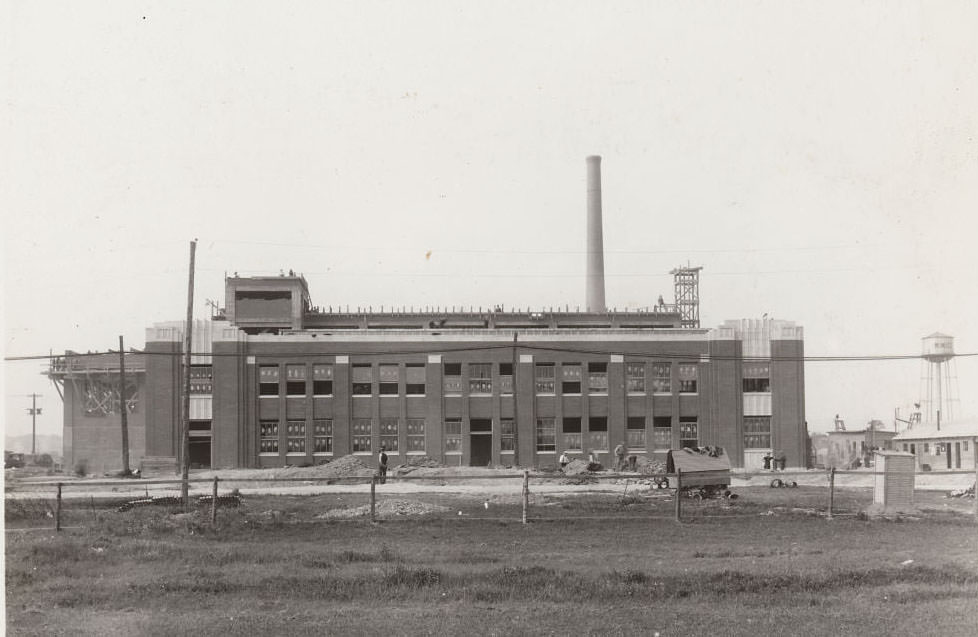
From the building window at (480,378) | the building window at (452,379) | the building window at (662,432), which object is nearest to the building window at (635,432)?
the building window at (662,432)

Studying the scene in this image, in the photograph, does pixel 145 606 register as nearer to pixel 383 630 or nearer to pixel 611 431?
pixel 383 630

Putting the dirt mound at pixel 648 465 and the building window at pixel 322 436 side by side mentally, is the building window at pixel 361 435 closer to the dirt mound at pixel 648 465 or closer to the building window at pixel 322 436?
the building window at pixel 322 436

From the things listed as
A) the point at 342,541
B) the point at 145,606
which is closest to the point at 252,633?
the point at 145,606

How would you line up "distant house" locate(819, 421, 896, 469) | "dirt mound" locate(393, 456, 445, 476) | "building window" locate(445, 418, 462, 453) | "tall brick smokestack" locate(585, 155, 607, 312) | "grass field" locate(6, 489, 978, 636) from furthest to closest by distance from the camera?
"distant house" locate(819, 421, 896, 469) < "tall brick smokestack" locate(585, 155, 607, 312) < "building window" locate(445, 418, 462, 453) < "dirt mound" locate(393, 456, 445, 476) < "grass field" locate(6, 489, 978, 636)

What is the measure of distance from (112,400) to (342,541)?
62196 mm

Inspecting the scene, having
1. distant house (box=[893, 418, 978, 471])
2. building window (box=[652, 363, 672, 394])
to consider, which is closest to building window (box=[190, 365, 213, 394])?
building window (box=[652, 363, 672, 394])

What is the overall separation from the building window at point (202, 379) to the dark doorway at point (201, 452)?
10.8 feet

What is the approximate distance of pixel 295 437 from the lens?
62000 mm

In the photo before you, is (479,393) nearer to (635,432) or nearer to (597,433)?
(597,433)

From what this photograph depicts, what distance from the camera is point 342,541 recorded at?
18109 millimetres

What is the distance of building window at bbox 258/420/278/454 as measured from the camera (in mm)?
61656

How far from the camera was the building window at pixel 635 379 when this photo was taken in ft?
210

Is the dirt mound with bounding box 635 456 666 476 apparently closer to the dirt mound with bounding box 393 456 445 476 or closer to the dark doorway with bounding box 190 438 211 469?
the dirt mound with bounding box 393 456 445 476

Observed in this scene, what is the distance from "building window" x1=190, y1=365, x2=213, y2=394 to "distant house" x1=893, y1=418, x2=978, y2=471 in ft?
157
